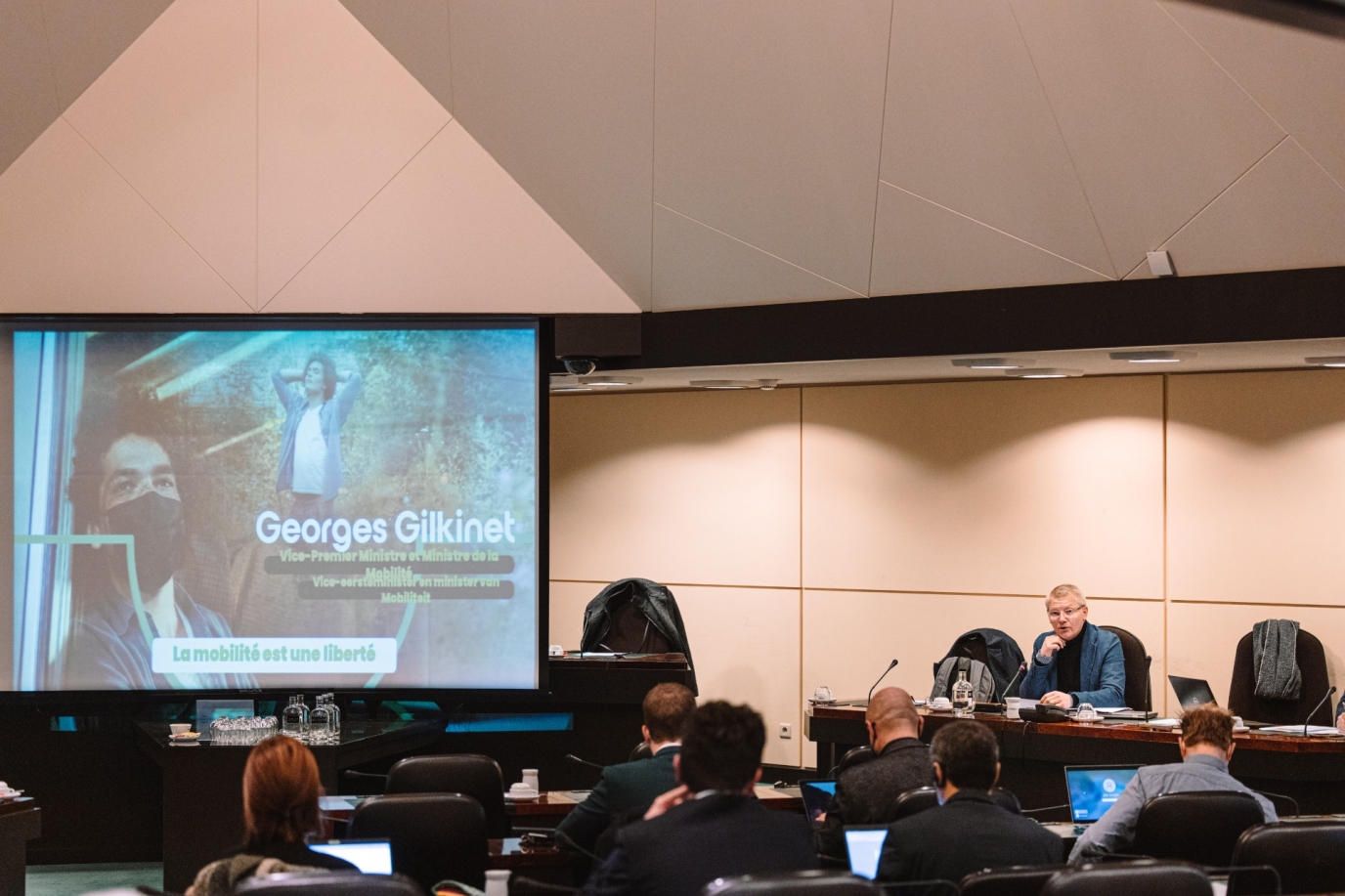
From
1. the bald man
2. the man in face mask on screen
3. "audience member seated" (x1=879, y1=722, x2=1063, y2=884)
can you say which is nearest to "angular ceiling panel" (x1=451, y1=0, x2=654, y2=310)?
the man in face mask on screen

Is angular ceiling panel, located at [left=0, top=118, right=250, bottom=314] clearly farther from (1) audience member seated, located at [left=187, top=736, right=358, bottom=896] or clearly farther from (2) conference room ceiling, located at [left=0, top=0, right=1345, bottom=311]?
(1) audience member seated, located at [left=187, top=736, right=358, bottom=896]

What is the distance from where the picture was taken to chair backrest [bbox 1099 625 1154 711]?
715cm

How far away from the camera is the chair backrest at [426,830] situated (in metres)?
4.12

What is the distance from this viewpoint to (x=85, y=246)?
744 cm

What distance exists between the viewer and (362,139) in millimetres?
7555

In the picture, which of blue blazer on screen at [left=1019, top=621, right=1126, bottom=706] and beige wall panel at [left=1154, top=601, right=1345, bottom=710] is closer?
blue blazer on screen at [left=1019, top=621, right=1126, bottom=706]

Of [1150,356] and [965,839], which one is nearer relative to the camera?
[965,839]

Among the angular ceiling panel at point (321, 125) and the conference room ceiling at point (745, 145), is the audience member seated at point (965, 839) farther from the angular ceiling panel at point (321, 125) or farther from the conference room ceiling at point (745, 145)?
the angular ceiling panel at point (321, 125)

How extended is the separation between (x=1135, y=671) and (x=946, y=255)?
2.41 meters

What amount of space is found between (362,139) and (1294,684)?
19.3ft

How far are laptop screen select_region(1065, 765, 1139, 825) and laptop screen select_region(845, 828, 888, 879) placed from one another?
1292 millimetres

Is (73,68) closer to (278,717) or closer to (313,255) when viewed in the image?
(313,255)

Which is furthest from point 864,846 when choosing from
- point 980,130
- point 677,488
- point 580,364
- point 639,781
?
point 677,488

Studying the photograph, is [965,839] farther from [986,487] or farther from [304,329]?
[986,487]
